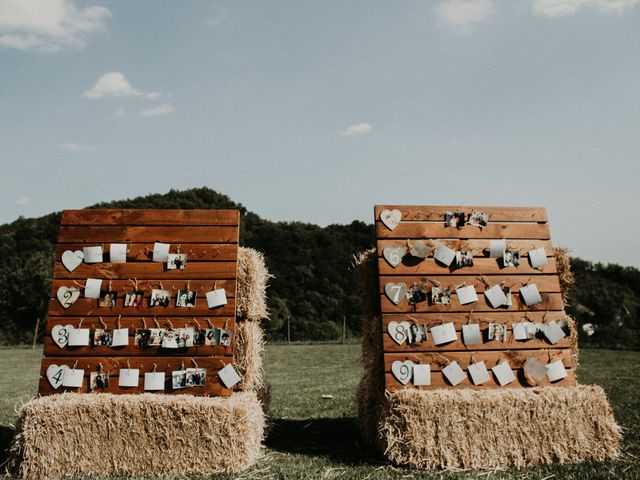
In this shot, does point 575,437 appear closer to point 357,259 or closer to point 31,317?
point 357,259

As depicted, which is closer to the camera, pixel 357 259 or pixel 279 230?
pixel 357 259

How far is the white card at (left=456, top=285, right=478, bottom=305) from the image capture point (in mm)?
4316

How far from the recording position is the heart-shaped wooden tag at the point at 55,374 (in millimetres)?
4031

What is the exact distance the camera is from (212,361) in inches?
161

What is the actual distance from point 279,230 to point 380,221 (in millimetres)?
31870

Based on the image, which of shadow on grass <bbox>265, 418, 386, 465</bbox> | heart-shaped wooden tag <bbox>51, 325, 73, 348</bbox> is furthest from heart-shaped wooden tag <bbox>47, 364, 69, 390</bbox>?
shadow on grass <bbox>265, 418, 386, 465</bbox>

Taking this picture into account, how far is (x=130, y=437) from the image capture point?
143 inches

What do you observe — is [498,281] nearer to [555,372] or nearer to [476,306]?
[476,306]

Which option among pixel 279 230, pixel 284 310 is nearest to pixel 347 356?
pixel 284 310

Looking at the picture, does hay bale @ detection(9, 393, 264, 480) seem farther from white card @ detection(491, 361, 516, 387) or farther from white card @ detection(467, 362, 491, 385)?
white card @ detection(491, 361, 516, 387)

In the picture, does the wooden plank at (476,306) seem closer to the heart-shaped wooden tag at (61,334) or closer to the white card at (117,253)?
the white card at (117,253)

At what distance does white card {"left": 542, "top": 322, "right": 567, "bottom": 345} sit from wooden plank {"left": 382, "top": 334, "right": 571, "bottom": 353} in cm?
4

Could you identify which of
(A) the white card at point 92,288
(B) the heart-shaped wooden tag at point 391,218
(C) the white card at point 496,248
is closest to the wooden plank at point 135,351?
(A) the white card at point 92,288

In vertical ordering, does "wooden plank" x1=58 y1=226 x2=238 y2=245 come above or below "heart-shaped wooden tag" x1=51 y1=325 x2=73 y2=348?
above
